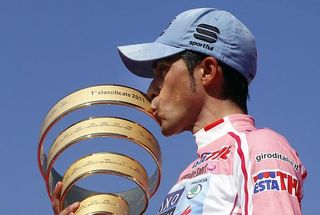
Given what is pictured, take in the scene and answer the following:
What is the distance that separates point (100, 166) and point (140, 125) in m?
0.52

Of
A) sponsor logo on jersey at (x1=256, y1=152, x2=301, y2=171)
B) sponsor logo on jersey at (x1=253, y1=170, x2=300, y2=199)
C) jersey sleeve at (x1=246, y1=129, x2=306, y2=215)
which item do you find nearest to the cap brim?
jersey sleeve at (x1=246, y1=129, x2=306, y2=215)

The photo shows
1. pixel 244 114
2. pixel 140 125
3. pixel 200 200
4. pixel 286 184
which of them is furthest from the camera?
pixel 140 125

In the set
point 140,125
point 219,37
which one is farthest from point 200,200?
point 140,125

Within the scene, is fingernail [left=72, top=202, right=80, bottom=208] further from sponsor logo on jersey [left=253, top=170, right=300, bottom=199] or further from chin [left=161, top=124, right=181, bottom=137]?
sponsor logo on jersey [left=253, top=170, right=300, bottom=199]

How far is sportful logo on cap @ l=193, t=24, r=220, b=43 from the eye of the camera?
599 cm

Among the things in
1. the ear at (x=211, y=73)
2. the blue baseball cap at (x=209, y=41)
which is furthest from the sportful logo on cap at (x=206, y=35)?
the ear at (x=211, y=73)

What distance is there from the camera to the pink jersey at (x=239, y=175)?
4879 millimetres

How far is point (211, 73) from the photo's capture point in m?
5.89

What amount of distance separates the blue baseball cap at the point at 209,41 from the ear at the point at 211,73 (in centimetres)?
5

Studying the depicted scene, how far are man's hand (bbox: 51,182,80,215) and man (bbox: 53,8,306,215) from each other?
4.37 ft

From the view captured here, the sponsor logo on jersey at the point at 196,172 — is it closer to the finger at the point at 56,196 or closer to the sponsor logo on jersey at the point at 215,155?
the sponsor logo on jersey at the point at 215,155

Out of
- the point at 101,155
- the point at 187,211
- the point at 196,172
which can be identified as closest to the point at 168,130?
the point at 196,172

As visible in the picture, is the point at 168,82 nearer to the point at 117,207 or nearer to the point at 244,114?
the point at 244,114

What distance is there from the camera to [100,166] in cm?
723
